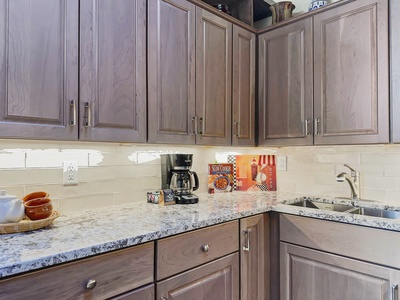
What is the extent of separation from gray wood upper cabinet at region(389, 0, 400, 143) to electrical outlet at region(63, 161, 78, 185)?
1759 mm

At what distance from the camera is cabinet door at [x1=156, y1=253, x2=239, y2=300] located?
1273 millimetres

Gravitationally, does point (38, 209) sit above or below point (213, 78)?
below

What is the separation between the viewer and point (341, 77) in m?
1.85

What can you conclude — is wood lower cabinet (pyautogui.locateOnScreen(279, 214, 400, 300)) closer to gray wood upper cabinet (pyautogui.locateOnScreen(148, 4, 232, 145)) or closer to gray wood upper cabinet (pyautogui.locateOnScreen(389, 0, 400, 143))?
gray wood upper cabinet (pyautogui.locateOnScreen(389, 0, 400, 143))

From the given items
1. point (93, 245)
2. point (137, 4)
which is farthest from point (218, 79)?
point (93, 245)

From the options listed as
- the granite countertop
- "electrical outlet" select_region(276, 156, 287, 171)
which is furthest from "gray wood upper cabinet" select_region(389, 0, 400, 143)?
"electrical outlet" select_region(276, 156, 287, 171)

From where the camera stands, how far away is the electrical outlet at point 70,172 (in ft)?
5.18

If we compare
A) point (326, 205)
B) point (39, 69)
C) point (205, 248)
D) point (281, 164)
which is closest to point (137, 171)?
point (205, 248)

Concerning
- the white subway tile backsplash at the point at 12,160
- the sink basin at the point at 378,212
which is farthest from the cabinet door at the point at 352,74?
the white subway tile backsplash at the point at 12,160

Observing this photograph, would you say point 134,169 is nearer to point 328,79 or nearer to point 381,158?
point 328,79

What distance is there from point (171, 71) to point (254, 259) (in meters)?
1.20

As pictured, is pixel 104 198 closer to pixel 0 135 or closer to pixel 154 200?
pixel 154 200

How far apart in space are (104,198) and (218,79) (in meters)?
1.05

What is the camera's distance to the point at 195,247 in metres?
1.38
